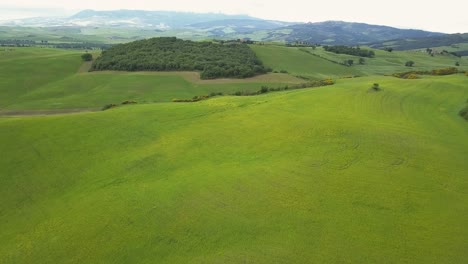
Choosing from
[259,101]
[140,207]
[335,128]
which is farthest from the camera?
[259,101]

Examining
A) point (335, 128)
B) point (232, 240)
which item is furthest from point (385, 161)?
point (232, 240)

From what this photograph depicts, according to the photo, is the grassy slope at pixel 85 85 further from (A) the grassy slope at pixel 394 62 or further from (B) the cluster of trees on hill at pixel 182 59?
(A) the grassy slope at pixel 394 62

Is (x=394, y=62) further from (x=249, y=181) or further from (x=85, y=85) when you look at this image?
(x=249, y=181)

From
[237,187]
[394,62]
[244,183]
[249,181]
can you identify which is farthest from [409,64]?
[237,187]

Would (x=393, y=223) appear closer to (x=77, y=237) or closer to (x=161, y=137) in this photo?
(x=77, y=237)

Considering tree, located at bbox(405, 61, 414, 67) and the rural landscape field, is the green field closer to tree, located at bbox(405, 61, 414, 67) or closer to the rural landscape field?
the rural landscape field
